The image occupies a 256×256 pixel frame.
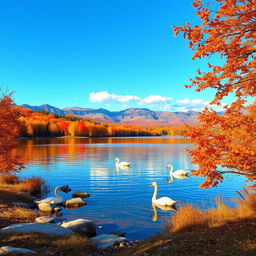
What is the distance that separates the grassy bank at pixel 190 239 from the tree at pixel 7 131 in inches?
246

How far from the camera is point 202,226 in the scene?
11.2 m

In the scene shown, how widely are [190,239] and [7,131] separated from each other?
47.9 feet

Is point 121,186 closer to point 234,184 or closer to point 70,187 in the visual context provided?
point 70,187

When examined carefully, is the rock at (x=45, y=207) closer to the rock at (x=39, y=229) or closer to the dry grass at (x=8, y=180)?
the rock at (x=39, y=229)

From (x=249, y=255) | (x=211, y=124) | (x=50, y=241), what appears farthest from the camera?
(x=50, y=241)

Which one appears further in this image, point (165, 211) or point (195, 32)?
point (165, 211)

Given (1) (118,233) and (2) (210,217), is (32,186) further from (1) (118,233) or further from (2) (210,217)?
(2) (210,217)

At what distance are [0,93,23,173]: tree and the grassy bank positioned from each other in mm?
6256

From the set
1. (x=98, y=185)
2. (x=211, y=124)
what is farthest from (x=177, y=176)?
(x=211, y=124)

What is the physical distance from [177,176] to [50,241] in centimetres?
2275

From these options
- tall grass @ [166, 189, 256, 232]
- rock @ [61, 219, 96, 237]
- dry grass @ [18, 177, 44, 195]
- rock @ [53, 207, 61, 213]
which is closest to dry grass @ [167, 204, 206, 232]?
tall grass @ [166, 189, 256, 232]

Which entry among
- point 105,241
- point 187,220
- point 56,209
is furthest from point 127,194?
point 187,220

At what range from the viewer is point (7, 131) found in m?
18.2

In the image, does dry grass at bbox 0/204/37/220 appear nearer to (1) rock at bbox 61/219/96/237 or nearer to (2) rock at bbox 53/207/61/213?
(2) rock at bbox 53/207/61/213
